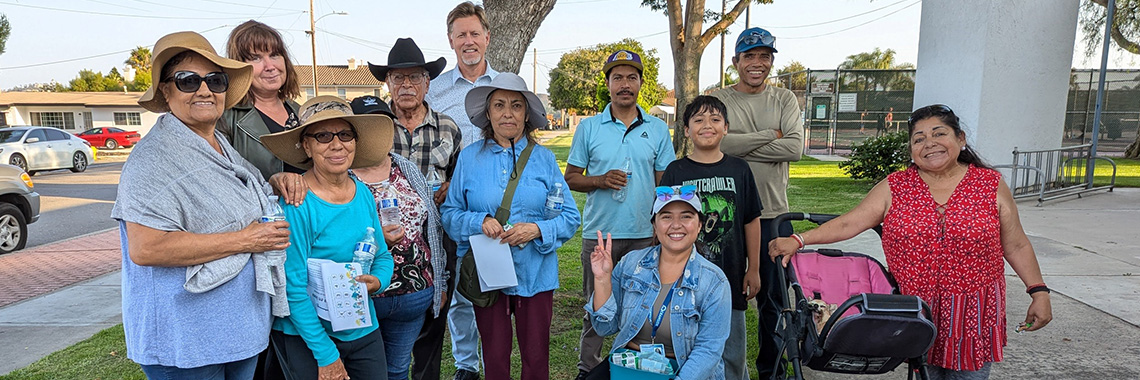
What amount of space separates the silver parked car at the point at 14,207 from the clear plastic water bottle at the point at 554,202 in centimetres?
833

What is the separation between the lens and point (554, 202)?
3.13 metres

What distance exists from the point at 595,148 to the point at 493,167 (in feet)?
2.70

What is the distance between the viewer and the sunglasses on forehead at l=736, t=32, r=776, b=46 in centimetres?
376

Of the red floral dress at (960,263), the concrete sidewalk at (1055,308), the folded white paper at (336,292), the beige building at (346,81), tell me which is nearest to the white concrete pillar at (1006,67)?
the concrete sidewalk at (1055,308)

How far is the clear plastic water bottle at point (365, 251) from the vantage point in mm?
2408

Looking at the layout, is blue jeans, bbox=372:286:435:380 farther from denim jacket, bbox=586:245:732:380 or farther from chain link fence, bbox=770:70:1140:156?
chain link fence, bbox=770:70:1140:156

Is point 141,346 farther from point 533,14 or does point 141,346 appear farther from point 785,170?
point 533,14

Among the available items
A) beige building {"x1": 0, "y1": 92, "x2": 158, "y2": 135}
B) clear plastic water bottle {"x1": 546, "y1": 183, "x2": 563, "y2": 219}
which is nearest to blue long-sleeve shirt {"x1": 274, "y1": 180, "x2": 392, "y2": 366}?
clear plastic water bottle {"x1": 546, "y1": 183, "x2": 563, "y2": 219}

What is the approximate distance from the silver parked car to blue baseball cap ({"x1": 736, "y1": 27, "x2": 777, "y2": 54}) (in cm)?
906

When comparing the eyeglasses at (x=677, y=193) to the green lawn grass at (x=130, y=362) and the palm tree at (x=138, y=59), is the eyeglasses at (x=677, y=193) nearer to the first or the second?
the green lawn grass at (x=130, y=362)

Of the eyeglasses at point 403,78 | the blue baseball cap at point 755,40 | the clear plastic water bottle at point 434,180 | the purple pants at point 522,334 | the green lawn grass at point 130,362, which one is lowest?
the green lawn grass at point 130,362

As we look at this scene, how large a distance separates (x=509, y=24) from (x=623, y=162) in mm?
2080

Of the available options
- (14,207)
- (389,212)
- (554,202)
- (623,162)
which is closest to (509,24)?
(623,162)

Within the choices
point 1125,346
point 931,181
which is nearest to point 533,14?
point 931,181
